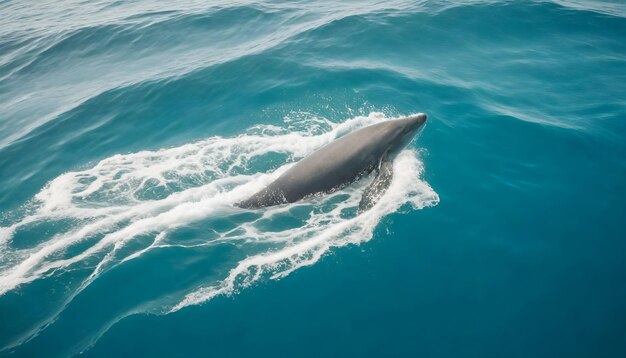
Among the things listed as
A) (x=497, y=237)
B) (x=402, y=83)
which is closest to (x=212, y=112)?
(x=402, y=83)

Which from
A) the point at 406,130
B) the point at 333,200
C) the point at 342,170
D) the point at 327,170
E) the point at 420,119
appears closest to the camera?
the point at 327,170

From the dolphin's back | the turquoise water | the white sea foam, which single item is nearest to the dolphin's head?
the dolphin's back

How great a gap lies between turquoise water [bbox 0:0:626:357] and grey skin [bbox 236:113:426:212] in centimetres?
47

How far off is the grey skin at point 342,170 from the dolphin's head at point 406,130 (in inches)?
2.4

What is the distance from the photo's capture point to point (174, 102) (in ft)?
69.8

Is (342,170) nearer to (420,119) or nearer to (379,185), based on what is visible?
(379,185)

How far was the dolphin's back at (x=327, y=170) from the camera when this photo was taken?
13.5m

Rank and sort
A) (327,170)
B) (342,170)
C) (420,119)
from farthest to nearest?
(420,119)
(342,170)
(327,170)

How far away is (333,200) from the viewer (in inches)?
545

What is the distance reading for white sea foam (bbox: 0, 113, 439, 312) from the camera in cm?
1189

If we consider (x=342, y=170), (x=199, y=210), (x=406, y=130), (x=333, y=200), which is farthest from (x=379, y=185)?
(x=199, y=210)

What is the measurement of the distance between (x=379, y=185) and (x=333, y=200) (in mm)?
1699

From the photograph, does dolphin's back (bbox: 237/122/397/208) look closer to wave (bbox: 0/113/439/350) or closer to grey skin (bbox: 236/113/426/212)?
grey skin (bbox: 236/113/426/212)

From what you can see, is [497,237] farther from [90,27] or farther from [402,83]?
[90,27]
